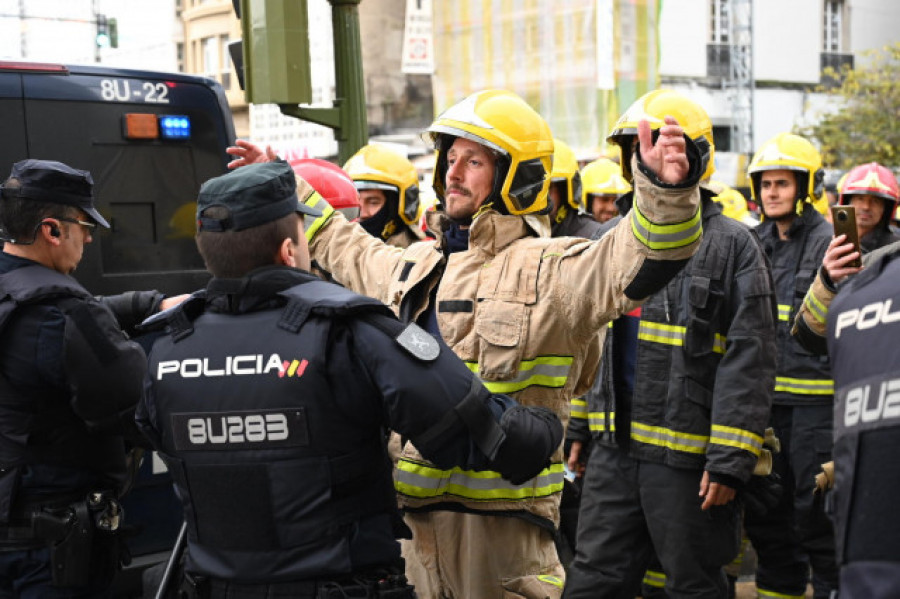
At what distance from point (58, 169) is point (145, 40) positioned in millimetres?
39688

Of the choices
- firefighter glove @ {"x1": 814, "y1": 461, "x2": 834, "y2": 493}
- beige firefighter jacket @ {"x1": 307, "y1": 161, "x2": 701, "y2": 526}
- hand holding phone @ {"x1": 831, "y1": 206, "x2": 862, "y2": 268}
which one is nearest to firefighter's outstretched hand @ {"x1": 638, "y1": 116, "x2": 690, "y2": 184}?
beige firefighter jacket @ {"x1": 307, "y1": 161, "x2": 701, "y2": 526}

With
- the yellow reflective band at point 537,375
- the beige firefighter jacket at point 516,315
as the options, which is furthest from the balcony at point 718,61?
the yellow reflective band at point 537,375

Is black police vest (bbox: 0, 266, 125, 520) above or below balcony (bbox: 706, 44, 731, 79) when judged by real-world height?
below

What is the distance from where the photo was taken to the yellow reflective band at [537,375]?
367 cm

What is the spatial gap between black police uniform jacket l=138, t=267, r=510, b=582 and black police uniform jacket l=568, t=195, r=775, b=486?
2032mm

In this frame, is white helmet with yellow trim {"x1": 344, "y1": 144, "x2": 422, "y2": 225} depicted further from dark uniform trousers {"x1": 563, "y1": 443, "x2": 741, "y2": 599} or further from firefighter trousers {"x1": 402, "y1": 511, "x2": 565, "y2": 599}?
firefighter trousers {"x1": 402, "y1": 511, "x2": 565, "y2": 599}

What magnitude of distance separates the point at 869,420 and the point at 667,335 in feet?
8.33

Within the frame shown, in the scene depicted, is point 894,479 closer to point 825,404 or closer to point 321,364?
point 321,364

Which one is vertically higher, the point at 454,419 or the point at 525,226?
the point at 525,226

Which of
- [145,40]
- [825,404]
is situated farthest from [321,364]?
[145,40]

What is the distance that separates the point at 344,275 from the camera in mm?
Result: 4449

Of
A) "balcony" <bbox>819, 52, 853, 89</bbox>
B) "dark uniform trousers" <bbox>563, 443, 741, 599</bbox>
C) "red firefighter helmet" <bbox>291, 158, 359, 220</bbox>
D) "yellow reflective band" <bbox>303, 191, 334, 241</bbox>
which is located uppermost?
"balcony" <bbox>819, 52, 853, 89</bbox>

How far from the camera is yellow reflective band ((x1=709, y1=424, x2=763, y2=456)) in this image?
4.66 meters

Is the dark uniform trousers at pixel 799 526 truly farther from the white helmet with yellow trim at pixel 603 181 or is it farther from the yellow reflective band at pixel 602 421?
the white helmet with yellow trim at pixel 603 181
